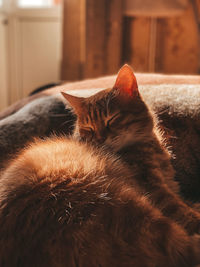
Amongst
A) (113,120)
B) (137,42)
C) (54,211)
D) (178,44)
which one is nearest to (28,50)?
(137,42)

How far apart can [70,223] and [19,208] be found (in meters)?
0.15

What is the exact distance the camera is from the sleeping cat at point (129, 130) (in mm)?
1281

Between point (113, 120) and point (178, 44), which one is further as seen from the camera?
point (178, 44)

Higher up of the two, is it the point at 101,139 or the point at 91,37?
the point at 91,37

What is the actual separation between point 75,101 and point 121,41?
224 cm

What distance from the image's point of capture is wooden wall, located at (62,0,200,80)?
329cm

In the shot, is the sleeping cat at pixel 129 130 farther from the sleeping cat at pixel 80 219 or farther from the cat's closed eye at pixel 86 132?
the sleeping cat at pixel 80 219

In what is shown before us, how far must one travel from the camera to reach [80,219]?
0.85 meters

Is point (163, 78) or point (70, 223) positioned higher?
point (163, 78)

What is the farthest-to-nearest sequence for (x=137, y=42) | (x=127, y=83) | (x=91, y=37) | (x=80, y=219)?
(x=137, y=42) < (x=91, y=37) < (x=127, y=83) < (x=80, y=219)

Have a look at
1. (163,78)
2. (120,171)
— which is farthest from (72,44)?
(120,171)

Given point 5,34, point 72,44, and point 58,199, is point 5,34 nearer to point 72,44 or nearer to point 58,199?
point 72,44

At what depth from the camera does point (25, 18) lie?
404cm

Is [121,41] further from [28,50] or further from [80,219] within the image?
[80,219]
